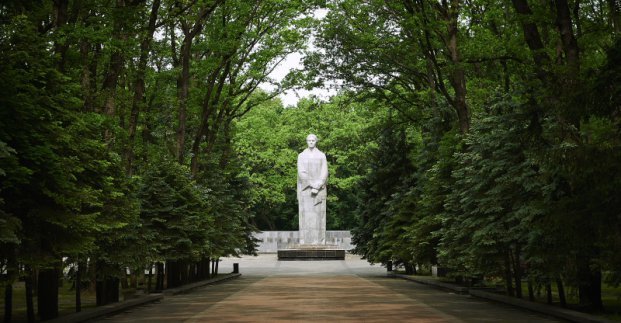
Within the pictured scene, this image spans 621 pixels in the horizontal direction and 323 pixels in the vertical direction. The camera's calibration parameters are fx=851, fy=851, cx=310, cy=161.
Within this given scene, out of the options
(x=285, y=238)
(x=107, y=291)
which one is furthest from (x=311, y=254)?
(x=107, y=291)

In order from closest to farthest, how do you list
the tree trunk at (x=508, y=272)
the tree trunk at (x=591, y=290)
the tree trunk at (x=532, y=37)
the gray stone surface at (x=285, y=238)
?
the tree trunk at (x=591, y=290) < the tree trunk at (x=532, y=37) < the tree trunk at (x=508, y=272) < the gray stone surface at (x=285, y=238)

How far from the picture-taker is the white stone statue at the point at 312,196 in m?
60.6

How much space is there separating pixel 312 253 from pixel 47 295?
41.3 meters

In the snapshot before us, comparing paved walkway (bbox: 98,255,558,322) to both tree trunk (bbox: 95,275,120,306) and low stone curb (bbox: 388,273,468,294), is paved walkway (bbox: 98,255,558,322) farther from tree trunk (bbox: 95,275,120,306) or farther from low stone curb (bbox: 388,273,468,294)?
tree trunk (bbox: 95,275,120,306)

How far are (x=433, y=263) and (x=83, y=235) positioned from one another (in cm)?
1894

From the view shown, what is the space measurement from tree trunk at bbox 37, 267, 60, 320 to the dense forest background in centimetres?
Result: 4

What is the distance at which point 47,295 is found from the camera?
57.3ft

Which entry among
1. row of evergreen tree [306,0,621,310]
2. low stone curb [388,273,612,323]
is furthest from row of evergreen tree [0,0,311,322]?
low stone curb [388,273,612,323]

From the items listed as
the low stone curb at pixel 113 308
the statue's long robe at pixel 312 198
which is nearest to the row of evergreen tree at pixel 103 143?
the low stone curb at pixel 113 308

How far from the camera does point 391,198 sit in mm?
41844

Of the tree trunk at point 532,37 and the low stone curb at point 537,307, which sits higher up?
the tree trunk at point 532,37

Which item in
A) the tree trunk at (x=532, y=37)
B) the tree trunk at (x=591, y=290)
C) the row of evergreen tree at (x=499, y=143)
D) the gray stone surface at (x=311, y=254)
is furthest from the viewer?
the gray stone surface at (x=311, y=254)

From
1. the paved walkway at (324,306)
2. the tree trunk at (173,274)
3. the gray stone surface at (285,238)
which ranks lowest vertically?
the paved walkway at (324,306)

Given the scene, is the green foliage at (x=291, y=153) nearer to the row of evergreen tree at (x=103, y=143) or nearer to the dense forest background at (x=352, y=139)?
the dense forest background at (x=352, y=139)
